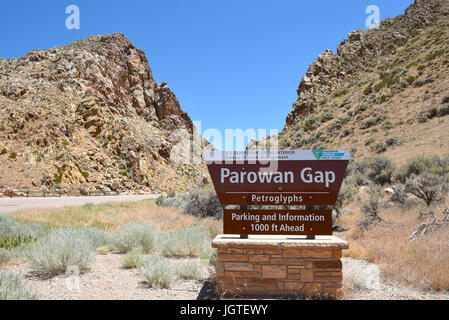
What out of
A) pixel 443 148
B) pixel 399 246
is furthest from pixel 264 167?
pixel 443 148

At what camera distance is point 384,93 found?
115 feet

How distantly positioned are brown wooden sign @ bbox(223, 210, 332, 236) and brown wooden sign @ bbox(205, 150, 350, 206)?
0.17 metres

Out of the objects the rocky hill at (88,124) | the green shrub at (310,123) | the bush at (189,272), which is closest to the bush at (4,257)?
the bush at (189,272)

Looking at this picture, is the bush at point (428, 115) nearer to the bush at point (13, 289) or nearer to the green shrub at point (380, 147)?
the green shrub at point (380, 147)

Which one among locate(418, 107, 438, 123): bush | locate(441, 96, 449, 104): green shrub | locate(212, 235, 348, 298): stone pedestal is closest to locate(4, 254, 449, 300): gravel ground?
locate(212, 235, 348, 298): stone pedestal

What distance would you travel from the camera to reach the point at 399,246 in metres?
7.08

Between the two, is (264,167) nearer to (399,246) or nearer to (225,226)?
(225,226)

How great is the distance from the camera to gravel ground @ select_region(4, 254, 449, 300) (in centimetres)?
514

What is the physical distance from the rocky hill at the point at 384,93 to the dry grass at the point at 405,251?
42.6ft

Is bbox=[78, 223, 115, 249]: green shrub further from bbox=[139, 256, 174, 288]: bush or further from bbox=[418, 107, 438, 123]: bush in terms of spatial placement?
bbox=[418, 107, 438, 123]: bush

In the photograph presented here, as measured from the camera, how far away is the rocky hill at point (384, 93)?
83.8 ft
